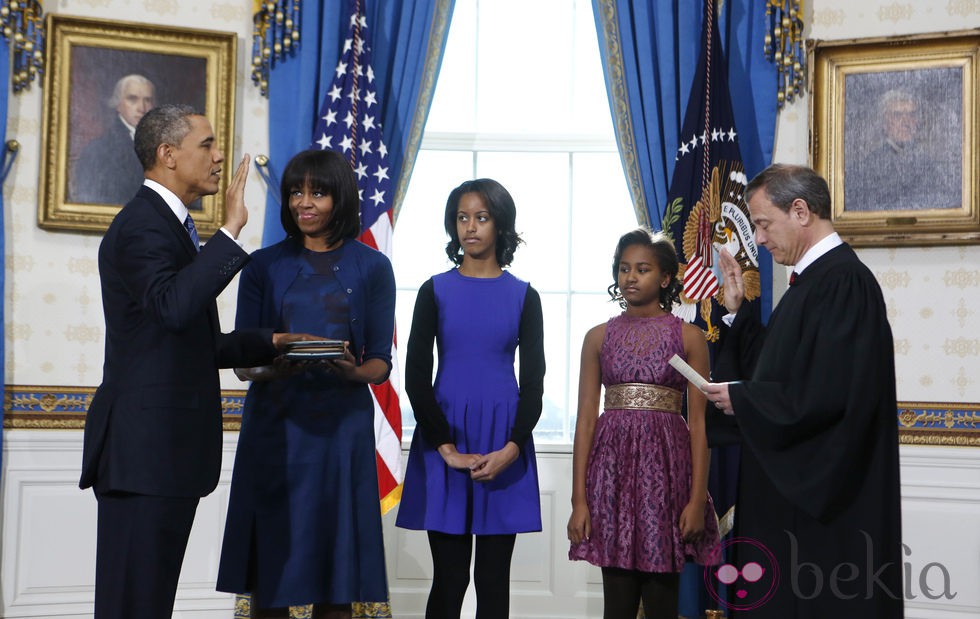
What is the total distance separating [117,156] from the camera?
4703 millimetres

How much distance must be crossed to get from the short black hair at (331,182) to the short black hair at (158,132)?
407 mm

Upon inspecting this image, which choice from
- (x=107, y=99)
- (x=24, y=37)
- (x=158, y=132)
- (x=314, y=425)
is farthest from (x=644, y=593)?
(x=24, y=37)

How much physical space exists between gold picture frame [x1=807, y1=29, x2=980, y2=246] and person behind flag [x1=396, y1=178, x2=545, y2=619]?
2.05 meters

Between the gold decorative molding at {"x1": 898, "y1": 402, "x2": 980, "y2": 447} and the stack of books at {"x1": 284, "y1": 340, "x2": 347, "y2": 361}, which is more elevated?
the stack of books at {"x1": 284, "y1": 340, "x2": 347, "y2": 361}

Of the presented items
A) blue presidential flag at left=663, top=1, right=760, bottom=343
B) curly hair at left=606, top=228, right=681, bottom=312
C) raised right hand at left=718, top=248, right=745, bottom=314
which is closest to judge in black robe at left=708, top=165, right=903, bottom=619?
raised right hand at left=718, top=248, right=745, bottom=314

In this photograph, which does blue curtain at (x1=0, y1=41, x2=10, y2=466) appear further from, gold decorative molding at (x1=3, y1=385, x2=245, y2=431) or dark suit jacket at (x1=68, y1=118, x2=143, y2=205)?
dark suit jacket at (x1=68, y1=118, x2=143, y2=205)

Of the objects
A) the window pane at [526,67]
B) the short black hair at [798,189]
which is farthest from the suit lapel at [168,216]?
the window pane at [526,67]

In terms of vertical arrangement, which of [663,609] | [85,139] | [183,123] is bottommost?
[663,609]

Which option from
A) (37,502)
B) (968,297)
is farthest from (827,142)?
(37,502)

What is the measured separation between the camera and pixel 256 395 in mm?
2959

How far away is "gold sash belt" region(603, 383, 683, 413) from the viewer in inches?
139

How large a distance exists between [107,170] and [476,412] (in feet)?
7.85

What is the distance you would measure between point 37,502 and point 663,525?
2.81 meters

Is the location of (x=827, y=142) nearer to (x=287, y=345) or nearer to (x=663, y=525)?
(x=663, y=525)
